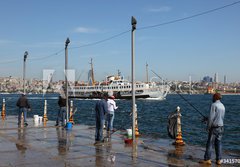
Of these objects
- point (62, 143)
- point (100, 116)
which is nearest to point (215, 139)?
point (100, 116)

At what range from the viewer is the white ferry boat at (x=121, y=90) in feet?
380

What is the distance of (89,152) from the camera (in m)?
9.76

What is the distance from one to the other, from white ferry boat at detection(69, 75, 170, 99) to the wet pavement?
325 feet

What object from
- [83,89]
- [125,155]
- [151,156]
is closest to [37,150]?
[125,155]

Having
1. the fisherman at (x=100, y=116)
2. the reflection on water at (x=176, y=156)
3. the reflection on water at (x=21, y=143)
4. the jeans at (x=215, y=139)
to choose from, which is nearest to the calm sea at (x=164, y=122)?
the reflection on water at (x=176, y=156)

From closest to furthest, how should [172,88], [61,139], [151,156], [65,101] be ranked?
[151,156]
[61,139]
[172,88]
[65,101]

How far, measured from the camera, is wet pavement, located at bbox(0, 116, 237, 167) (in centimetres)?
833

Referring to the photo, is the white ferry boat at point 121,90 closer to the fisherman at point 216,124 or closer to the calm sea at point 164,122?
the calm sea at point 164,122

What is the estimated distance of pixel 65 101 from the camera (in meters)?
16.8

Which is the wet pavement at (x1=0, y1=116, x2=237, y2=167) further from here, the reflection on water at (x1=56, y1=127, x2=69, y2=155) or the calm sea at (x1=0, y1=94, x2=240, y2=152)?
the calm sea at (x1=0, y1=94, x2=240, y2=152)

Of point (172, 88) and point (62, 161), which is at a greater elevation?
point (172, 88)

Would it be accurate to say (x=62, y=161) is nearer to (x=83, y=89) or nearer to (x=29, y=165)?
(x=29, y=165)

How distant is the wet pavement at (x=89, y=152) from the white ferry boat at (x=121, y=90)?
99.2m

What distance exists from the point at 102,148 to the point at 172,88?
17.7 feet
